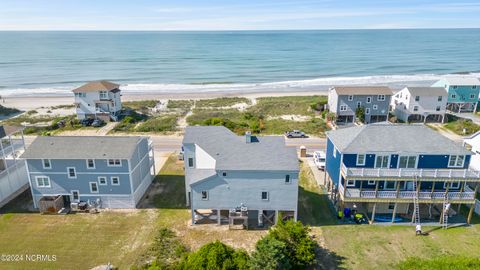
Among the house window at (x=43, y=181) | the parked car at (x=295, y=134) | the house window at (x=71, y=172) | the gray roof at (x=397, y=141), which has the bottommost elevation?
the parked car at (x=295, y=134)

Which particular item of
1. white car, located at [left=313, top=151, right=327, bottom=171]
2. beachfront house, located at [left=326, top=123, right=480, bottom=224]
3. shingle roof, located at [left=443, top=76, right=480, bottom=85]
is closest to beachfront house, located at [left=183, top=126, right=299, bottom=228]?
beachfront house, located at [left=326, top=123, right=480, bottom=224]

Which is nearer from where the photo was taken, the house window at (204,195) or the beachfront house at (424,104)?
the house window at (204,195)

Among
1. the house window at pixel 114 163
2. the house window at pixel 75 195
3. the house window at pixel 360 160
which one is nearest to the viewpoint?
the house window at pixel 360 160

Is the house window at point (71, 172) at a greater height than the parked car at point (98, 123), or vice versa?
the house window at point (71, 172)

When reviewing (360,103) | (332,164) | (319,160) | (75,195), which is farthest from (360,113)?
(75,195)

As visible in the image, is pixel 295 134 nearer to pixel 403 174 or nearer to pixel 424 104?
pixel 403 174

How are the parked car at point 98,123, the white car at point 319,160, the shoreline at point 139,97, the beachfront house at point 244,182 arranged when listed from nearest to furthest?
the beachfront house at point 244,182
the white car at point 319,160
the parked car at point 98,123
the shoreline at point 139,97

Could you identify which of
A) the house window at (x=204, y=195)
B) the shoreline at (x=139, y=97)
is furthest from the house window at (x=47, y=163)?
the shoreline at (x=139, y=97)

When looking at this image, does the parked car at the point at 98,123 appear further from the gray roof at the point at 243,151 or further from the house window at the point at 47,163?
the gray roof at the point at 243,151
